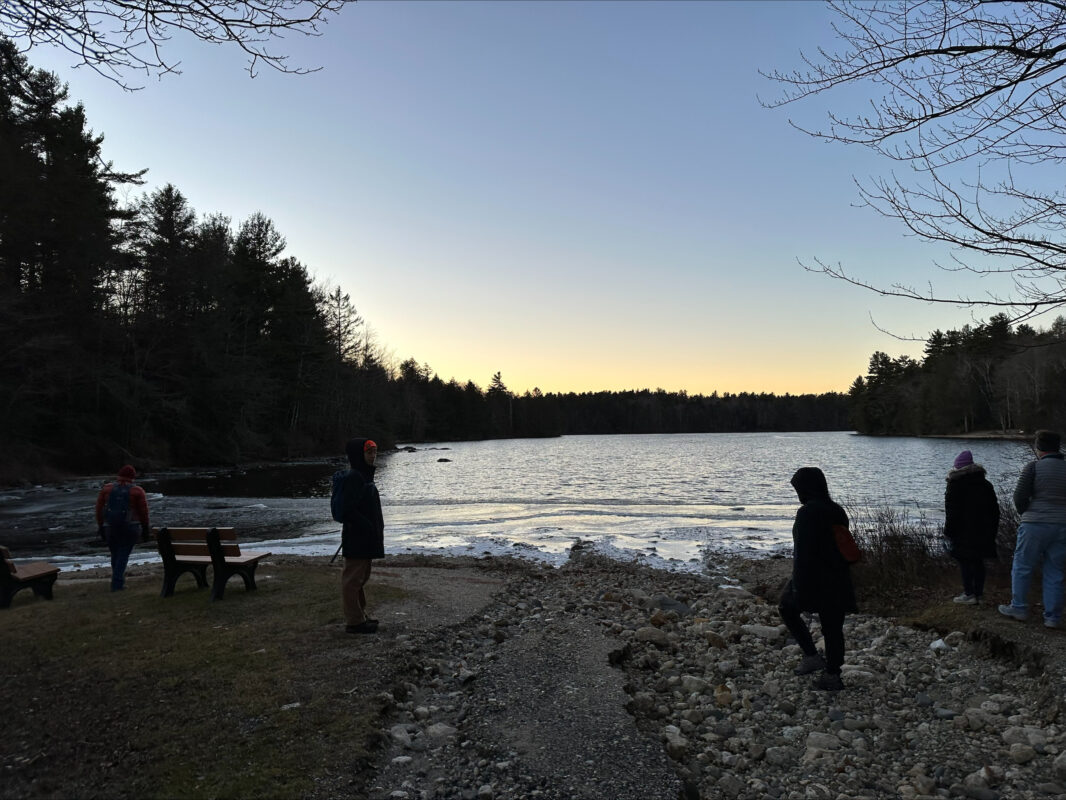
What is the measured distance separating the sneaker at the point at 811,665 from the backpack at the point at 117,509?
31.5ft

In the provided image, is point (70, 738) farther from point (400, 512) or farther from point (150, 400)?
point (150, 400)

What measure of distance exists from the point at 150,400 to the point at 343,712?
43307 millimetres

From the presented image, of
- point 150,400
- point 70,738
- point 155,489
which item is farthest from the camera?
point 150,400

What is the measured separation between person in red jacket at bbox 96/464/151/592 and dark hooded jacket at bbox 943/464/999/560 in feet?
38.0

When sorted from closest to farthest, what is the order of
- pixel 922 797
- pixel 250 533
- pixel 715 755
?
pixel 922 797
pixel 715 755
pixel 250 533

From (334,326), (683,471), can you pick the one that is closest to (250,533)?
(683,471)

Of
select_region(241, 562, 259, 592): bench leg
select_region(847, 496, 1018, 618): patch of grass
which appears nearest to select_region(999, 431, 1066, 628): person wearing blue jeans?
select_region(847, 496, 1018, 618): patch of grass

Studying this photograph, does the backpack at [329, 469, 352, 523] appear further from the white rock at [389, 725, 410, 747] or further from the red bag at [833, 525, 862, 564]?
the red bag at [833, 525, 862, 564]

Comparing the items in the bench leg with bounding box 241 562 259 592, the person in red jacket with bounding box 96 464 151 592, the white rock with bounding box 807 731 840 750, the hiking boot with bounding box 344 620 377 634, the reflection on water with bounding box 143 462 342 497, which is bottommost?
the reflection on water with bounding box 143 462 342 497

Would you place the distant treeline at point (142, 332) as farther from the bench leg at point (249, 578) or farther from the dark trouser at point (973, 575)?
the dark trouser at point (973, 575)

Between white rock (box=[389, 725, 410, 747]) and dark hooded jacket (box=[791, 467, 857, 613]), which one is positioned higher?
dark hooded jacket (box=[791, 467, 857, 613])

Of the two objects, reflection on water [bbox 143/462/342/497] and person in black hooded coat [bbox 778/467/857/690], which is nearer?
person in black hooded coat [bbox 778/467/857/690]

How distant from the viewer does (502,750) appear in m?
4.92

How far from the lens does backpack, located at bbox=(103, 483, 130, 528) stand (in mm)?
9695
